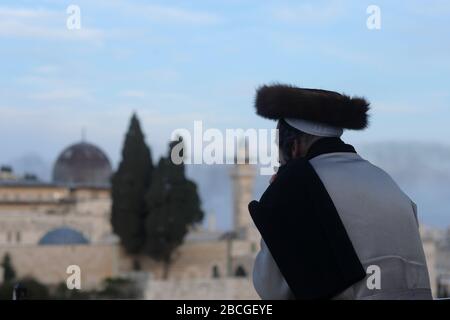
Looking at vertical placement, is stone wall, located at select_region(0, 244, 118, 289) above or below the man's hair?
below

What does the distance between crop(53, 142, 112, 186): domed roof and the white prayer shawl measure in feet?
115

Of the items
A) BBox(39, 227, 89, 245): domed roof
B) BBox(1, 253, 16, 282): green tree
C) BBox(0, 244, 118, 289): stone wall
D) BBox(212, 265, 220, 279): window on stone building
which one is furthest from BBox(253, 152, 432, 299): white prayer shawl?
BBox(39, 227, 89, 245): domed roof

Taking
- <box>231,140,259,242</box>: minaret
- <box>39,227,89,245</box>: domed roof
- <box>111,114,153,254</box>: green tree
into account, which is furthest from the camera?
<box>231,140,259,242</box>: minaret

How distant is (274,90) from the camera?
2383 mm

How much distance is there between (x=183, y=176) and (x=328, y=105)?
2336 centimetres

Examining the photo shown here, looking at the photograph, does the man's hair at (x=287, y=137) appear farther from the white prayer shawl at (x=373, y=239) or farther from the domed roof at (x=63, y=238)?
the domed roof at (x=63, y=238)

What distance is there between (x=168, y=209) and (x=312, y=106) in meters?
22.9

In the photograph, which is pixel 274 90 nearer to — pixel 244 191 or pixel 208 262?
pixel 208 262

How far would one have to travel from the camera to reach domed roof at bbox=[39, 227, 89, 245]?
93.2 ft

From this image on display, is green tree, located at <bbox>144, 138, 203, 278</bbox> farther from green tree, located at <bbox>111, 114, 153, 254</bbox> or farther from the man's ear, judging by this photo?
the man's ear

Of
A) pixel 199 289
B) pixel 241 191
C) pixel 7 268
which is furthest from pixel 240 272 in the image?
pixel 7 268

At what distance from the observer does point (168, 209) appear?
25.1m
